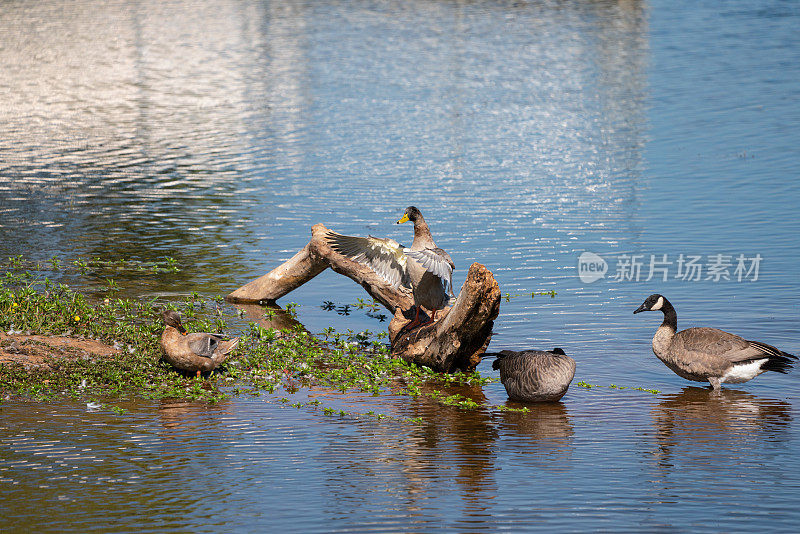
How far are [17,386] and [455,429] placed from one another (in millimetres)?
5690

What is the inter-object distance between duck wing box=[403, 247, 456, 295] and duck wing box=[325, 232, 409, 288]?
717 millimetres

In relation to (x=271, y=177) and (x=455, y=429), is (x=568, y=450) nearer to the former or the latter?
(x=455, y=429)

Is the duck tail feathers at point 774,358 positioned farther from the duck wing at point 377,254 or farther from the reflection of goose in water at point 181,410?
the reflection of goose in water at point 181,410

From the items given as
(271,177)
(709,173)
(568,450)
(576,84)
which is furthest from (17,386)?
(576,84)

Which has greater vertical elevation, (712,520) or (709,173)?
(709,173)

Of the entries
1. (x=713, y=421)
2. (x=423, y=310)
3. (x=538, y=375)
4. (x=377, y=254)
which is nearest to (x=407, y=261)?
(x=377, y=254)

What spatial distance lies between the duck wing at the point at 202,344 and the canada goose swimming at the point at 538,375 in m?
3.98

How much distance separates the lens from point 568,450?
11031 millimetres

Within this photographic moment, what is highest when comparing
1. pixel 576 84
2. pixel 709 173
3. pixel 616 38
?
pixel 616 38

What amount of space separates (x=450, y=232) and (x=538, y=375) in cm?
961

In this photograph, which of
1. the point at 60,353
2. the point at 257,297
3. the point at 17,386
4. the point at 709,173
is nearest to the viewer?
the point at 17,386

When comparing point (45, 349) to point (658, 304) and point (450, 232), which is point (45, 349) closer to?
point (658, 304)

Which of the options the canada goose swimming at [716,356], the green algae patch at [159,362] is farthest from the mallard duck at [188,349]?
the canada goose swimming at [716,356]

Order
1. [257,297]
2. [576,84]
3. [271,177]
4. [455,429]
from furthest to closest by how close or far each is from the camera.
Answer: [576,84] < [271,177] < [257,297] < [455,429]
